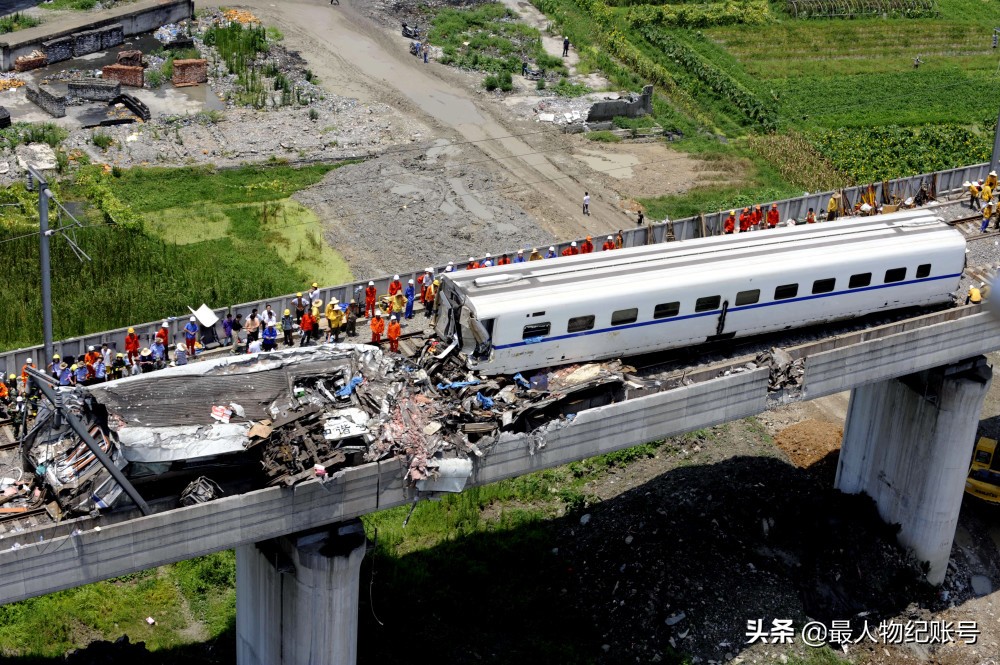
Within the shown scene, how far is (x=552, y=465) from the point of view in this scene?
117 feet

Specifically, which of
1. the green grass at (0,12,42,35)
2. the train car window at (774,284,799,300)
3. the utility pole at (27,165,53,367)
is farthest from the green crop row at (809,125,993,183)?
the utility pole at (27,165,53,367)

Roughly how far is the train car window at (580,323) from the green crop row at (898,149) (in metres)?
40.8

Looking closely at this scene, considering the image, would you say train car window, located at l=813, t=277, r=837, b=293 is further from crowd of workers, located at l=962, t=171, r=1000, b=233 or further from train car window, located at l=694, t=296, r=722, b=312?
crowd of workers, located at l=962, t=171, r=1000, b=233

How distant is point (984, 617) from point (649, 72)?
46.8 metres

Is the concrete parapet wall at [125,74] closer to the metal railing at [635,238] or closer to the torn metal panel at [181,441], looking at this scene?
the metal railing at [635,238]

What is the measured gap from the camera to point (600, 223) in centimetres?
6750

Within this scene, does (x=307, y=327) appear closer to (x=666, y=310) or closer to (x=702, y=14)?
(x=666, y=310)

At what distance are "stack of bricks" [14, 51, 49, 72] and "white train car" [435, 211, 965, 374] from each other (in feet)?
162

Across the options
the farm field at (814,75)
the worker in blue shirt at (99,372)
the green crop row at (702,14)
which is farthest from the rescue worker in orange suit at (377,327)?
the green crop row at (702,14)

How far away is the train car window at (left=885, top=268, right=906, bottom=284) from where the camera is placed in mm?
41594

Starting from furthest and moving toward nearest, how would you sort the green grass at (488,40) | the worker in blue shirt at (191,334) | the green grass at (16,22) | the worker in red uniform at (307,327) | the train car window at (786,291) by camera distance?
the green grass at (488,40) < the green grass at (16,22) < the train car window at (786,291) < the worker in red uniform at (307,327) < the worker in blue shirt at (191,334)

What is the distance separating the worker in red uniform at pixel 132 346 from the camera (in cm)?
3816

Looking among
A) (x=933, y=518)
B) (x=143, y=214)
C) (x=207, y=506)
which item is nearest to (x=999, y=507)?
(x=933, y=518)

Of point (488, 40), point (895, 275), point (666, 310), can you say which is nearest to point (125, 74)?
point (488, 40)
